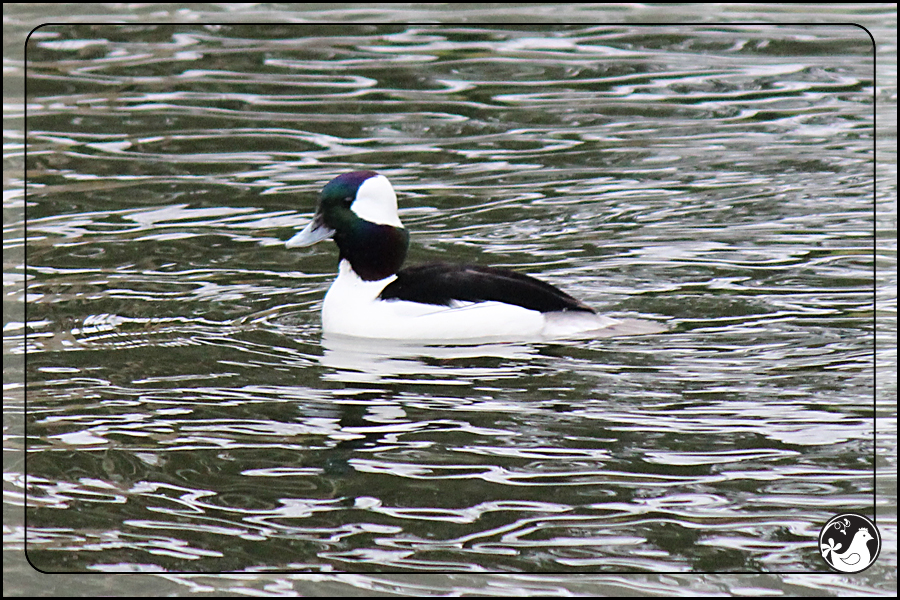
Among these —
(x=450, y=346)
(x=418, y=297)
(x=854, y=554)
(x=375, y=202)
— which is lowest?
(x=854, y=554)

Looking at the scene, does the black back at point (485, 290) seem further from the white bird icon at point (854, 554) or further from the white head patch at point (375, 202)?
the white bird icon at point (854, 554)

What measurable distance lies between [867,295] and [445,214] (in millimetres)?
2630

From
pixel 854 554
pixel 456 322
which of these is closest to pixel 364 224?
pixel 456 322

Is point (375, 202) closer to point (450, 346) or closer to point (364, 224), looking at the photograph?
point (364, 224)

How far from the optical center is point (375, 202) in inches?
284

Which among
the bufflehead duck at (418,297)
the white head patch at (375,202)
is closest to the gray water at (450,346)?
the bufflehead duck at (418,297)

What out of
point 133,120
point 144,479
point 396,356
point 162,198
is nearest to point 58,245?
point 162,198

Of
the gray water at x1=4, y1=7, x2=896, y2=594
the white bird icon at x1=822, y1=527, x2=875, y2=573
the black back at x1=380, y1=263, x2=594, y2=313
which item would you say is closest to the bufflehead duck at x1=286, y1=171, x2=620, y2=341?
the black back at x1=380, y1=263, x2=594, y2=313

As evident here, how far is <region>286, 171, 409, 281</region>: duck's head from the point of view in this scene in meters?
7.23

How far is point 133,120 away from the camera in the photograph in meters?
9.45

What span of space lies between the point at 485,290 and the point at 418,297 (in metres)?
0.33

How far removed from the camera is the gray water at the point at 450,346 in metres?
4.60

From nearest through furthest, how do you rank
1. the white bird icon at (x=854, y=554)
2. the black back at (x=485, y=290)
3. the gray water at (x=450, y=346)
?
the white bird icon at (x=854, y=554) < the gray water at (x=450, y=346) < the black back at (x=485, y=290)

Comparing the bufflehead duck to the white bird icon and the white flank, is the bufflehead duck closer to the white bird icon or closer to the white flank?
the white flank
